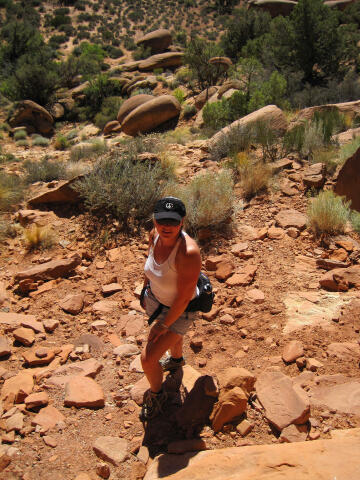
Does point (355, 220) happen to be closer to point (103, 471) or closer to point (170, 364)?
point (170, 364)

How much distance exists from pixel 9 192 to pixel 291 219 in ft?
14.8

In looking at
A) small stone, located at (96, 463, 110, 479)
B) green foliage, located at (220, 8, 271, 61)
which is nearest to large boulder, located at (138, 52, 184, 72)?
green foliage, located at (220, 8, 271, 61)

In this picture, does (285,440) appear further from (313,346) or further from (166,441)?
(313,346)

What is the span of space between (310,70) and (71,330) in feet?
48.1

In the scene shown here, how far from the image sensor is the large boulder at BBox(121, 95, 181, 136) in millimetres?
12516

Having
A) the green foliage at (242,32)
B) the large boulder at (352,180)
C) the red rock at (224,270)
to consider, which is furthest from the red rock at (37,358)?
the green foliage at (242,32)

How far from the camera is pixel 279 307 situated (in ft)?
11.8

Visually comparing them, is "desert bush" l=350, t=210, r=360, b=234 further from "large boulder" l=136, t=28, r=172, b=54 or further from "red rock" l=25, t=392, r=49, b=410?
"large boulder" l=136, t=28, r=172, b=54

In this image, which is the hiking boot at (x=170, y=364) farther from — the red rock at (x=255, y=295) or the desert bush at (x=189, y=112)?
the desert bush at (x=189, y=112)

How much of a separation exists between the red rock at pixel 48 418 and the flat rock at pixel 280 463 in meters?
0.83

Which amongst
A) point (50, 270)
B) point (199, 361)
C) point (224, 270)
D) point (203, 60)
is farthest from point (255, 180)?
point (203, 60)

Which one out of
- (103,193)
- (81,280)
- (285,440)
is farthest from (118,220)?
(285,440)

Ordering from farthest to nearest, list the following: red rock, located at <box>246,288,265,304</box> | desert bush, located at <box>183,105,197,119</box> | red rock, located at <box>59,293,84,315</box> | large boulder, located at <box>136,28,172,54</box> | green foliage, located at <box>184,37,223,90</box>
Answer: large boulder, located at <box>136,28,172,54</box> → green foliage, located at <box>184,37,223,90</box> → desert bush, located at <box>183,105,197,119</box> → red rock, located at <box>59,293,84,315</box> → red rock, located at <box>246,288,265,304</box>

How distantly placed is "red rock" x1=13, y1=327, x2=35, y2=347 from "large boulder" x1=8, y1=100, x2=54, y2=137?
14416 mm
